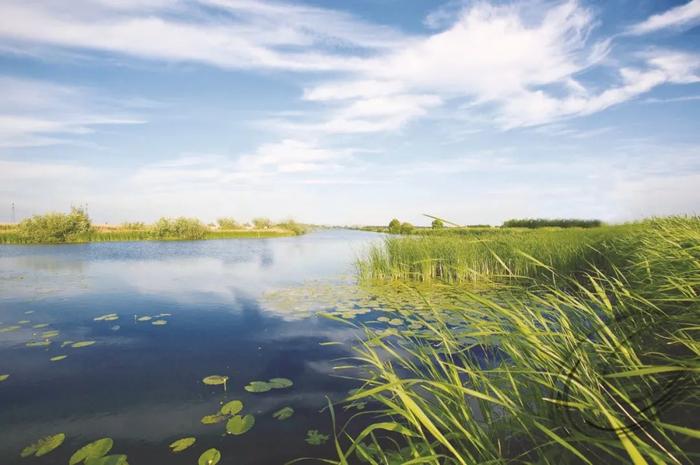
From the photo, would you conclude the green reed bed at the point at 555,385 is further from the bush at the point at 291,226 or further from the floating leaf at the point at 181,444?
the bush at the point at 291,226

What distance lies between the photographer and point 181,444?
10.8ft

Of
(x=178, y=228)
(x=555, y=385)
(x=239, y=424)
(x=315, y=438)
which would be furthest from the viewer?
(x=178, y=228)

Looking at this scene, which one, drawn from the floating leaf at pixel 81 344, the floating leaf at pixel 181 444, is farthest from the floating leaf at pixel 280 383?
the floating leaf at pixel 81 344

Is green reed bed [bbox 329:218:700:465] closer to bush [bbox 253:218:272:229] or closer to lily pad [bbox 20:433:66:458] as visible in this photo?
lily pad [bbox 20:433:66:458]

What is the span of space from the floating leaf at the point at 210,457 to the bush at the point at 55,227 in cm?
4288

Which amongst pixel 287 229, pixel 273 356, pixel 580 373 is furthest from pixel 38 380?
pixel 287 229

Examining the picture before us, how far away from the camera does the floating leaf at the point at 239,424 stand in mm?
3469

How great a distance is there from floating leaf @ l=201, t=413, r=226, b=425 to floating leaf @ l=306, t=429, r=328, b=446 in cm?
97

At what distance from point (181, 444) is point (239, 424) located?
54cm

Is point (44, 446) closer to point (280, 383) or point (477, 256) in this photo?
point (280, 383)

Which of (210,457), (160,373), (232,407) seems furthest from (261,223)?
(210,457)

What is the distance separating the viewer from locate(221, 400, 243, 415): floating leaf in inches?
151


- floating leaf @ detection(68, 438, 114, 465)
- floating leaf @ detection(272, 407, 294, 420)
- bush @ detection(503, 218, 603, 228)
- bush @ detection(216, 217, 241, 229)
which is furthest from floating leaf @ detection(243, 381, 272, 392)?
bush @ detection(216, 217, 241, 229)

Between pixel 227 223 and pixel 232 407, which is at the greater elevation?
pixel 227 223
